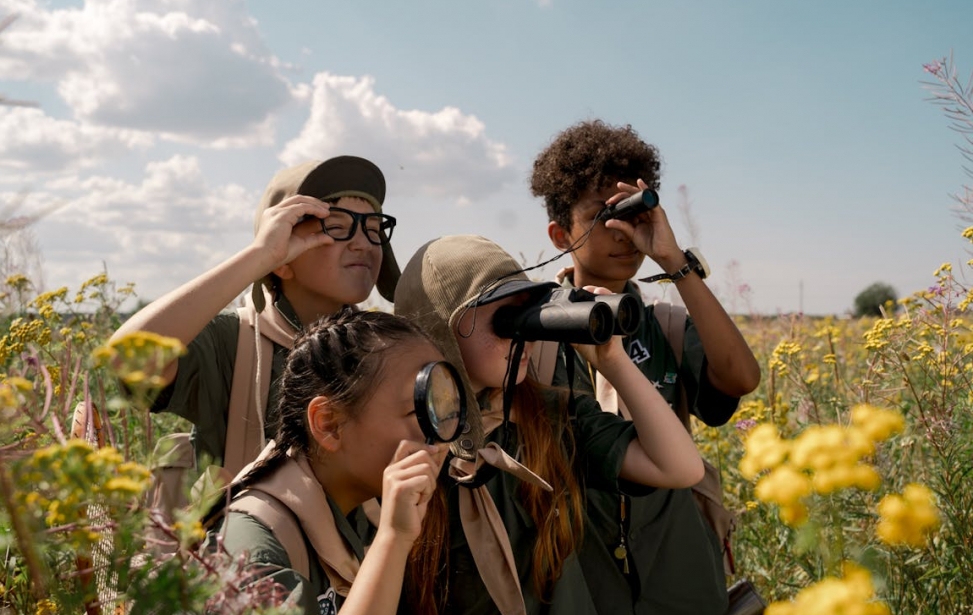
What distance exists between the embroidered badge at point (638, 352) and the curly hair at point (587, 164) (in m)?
0.52

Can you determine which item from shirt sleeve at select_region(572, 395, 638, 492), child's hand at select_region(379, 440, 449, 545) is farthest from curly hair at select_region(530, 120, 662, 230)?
child's hand at select_region(379, 440, 449, 545)

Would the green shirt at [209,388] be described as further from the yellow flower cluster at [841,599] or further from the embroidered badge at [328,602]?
the yellow flower cluster at [841,599]

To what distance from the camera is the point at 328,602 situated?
58.0 inches

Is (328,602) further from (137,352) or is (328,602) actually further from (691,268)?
(691,268)

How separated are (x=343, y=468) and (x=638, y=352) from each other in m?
1.20

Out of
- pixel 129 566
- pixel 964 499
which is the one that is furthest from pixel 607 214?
pixel 129 566

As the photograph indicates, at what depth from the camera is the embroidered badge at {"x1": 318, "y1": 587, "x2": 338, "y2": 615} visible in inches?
57.2

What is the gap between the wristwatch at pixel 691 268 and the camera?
2512 millimetres

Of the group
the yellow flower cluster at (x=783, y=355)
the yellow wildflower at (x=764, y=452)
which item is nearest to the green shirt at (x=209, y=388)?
the yellow wildflower at (x=764, y=452)

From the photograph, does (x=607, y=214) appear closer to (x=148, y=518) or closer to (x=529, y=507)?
(x=529, y=507)

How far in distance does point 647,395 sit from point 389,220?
2.91 feet

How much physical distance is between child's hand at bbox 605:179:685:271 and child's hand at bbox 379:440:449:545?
135 centimetres

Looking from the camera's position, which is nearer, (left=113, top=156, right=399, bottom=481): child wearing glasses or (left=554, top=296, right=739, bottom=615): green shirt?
(left=113, top=156, right=399, bottom=481): child wearing glasses

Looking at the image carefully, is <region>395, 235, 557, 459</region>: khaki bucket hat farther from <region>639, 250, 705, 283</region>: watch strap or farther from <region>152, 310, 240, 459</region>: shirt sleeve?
<region>639, 250, 705, 283</region>: watch strap
